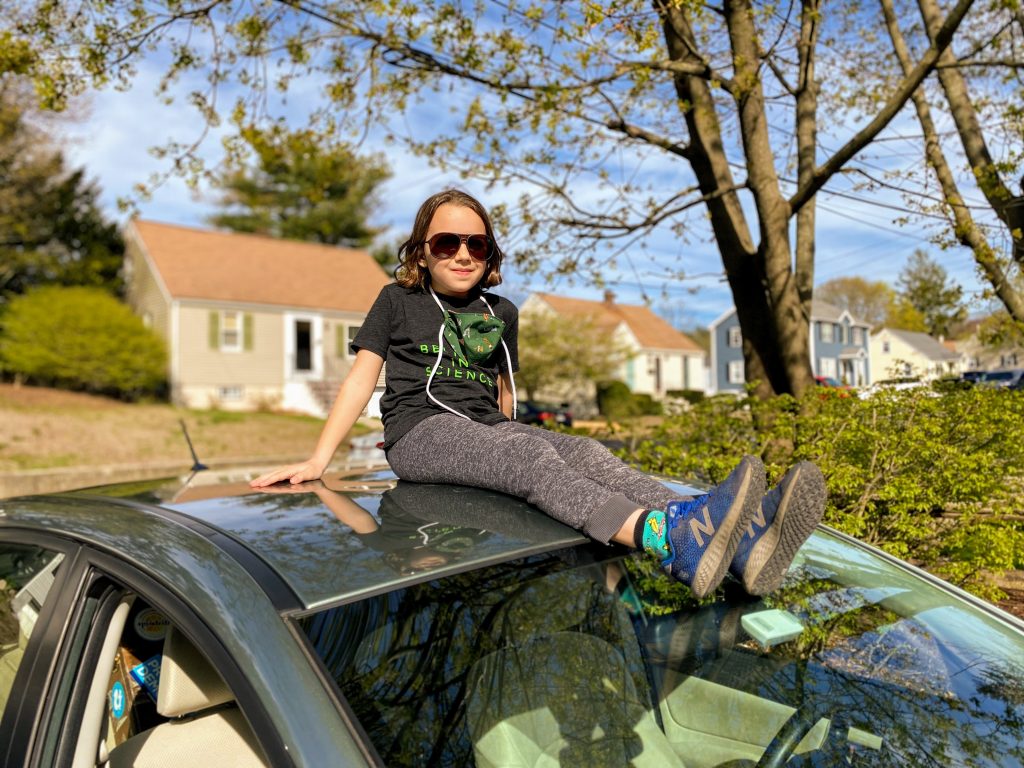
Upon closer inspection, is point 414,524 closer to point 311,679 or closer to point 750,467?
point 311,679

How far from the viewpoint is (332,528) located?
1.76 m

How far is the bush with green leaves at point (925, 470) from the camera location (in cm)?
372

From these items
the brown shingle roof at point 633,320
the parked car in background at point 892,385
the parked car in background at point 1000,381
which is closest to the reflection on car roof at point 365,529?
the parked car in background at point 892,385

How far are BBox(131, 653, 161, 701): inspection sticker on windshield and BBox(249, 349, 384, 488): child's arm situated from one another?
1.92ft

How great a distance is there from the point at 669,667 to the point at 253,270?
31.6m

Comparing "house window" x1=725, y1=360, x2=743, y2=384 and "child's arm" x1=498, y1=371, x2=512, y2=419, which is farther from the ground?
"house window" x1=725, y1=360, x2=743, y2=384

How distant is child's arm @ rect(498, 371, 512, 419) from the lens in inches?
119

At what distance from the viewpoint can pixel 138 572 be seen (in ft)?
5.37

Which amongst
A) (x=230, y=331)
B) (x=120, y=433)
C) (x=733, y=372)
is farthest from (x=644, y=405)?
(x=120, y=433)

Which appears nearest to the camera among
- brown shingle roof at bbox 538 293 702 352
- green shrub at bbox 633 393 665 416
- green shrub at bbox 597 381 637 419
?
green shrub at bbox 633 393 665 416

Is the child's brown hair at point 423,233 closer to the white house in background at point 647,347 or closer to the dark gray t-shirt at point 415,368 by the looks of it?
the dark gray t-shirt at point 415,368

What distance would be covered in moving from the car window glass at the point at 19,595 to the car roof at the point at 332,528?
95 millimetres

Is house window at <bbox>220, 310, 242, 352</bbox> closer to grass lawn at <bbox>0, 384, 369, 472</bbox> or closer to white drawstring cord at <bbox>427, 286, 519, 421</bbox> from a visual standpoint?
grass lawn at <bbox>0, 384, 369, 472</bbox>

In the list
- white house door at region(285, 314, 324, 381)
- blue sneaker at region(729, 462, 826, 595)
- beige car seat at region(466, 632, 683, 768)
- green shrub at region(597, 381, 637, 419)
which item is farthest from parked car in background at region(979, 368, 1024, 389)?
white house door at region(285, 314, 324, 381)
